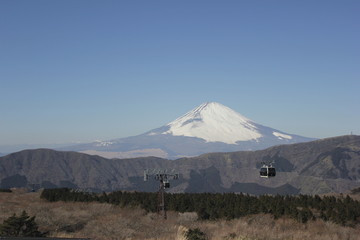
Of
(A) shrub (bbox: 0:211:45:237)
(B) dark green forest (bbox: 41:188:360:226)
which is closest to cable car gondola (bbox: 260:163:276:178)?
(B) dark green forest (bbox: 41:188:360:226)

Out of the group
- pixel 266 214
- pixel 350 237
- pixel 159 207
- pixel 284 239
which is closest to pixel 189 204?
pixel 159 207

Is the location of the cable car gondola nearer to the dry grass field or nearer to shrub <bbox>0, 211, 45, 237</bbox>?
the dry grass field

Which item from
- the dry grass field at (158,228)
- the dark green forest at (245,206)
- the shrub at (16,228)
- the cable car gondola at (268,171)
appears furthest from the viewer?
the cable car gondola at (268,171)

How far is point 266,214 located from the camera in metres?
45.1

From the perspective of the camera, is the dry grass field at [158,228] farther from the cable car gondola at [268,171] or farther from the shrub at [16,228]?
the cable car gondola at [268,171]

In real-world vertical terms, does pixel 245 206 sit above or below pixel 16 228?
below

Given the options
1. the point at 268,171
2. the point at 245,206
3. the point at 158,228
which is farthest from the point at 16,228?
the point at 245,206

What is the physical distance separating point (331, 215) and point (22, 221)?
1249 inches

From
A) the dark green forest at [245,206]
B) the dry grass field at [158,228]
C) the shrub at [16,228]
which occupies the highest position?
the shrub at [16,228]

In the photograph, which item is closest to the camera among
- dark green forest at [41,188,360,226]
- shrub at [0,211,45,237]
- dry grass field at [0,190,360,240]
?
shrub at [0,211,45,237]

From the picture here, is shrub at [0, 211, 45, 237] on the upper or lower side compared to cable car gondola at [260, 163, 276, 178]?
lower

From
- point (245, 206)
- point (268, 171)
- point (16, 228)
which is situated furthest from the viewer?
point (245, 206)

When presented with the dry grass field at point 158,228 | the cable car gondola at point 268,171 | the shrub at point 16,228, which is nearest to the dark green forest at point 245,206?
the dry grass field at point 158,228

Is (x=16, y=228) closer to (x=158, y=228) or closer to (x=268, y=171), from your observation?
(x=158, y=228)
